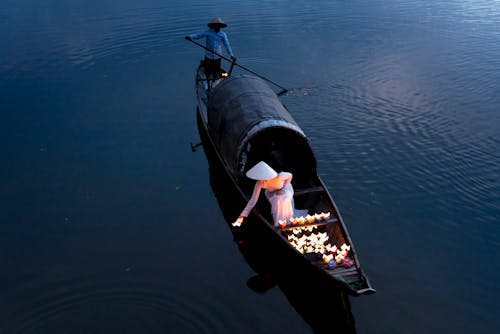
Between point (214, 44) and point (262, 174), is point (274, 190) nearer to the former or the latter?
point (262, 174)

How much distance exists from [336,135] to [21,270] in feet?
32.9

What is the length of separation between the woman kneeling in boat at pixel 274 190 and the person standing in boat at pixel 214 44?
261 inches

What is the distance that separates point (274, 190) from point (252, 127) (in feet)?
5.08

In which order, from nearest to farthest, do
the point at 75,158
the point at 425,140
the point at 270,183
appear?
the point at 270,183, the point at 75,158, the point at 425,140

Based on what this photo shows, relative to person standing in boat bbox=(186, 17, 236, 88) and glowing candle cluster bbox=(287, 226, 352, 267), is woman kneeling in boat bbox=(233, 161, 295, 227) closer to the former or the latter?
glowing candle cluster bbox=(287, 226, 352, 267)

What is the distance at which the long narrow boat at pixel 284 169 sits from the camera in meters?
8.05

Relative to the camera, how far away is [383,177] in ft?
40.5

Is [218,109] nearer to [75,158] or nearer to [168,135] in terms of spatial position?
[168,135]

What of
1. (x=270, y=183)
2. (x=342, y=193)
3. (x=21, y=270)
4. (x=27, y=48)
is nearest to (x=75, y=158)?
(x=21, y=270)

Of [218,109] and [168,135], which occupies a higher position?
[218,109]

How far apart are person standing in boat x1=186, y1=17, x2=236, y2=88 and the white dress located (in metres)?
6.71

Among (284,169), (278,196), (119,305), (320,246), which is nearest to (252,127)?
(278,196)

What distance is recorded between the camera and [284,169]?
11242mm

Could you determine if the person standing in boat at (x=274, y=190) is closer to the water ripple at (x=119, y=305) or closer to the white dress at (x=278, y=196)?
the white dress at (x=278, y=196)
